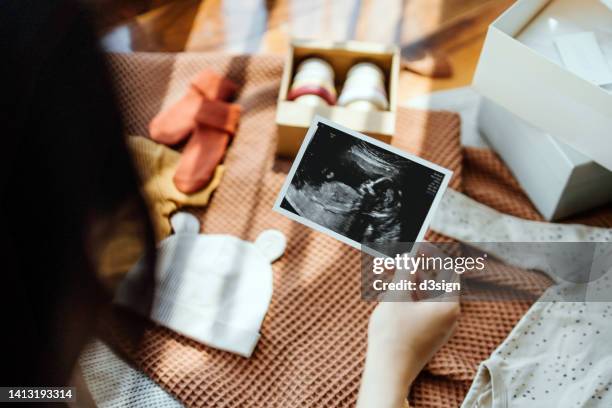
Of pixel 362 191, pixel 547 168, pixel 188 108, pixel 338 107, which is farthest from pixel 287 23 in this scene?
pixel 362 191

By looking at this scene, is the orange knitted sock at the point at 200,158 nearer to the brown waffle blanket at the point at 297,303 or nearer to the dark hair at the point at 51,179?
the brown waffle blanket at the point at 297,303

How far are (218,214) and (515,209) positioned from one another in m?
0.55

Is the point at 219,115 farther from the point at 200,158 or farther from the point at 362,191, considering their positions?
the point at 362,191

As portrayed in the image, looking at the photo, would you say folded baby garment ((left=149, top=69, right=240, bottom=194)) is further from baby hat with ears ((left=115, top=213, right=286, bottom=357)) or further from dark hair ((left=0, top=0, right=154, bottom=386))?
dark hair ((left=0, top=0, right=154, bottom=386))

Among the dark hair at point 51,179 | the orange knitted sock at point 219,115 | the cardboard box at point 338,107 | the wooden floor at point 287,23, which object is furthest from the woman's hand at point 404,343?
the wooden floor at point 287,23

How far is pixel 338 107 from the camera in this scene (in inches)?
41.0

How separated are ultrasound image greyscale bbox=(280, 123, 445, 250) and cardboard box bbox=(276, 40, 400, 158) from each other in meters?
0.21

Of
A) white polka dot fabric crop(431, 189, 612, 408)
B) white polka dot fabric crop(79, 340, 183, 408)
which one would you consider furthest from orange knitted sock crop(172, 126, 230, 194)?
white polka dot fabric crop(431, 189, 612, 408)

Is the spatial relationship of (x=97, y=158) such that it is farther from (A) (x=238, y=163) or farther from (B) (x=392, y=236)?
(A) (x=238, y=163)

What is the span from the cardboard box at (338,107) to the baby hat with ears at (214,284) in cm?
19

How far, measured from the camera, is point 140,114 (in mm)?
1234

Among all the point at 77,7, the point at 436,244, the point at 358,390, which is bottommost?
the point at 358,390

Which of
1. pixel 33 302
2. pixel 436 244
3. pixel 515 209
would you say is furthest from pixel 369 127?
pixel 33 302

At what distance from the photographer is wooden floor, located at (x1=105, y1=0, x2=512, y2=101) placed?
1.50 m
